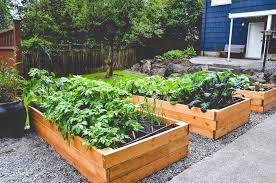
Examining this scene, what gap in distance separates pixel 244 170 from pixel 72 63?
9.35 metres

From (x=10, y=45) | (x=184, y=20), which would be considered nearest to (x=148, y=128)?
(x=10, y=45)

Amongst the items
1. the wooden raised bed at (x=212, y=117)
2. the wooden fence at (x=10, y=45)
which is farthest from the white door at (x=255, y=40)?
the wooden fence at (x=10, y=45)

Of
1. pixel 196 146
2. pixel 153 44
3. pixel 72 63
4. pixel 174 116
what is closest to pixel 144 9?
pixel 72 63

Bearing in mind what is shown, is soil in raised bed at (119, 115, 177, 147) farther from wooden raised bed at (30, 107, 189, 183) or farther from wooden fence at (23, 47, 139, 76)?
wooden fence at (23, 47, 139, 76)

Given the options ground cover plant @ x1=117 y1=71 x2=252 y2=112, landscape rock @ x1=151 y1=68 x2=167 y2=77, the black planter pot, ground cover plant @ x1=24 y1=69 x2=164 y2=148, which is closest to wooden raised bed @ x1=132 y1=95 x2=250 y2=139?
ground cover plant @ x1=117 y1=71 x2=252 y2=112

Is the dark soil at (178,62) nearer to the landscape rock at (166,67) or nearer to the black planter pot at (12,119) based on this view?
the landscape rock at (166,67)

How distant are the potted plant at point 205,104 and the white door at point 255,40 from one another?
28.0 feet

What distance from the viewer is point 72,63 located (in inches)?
437

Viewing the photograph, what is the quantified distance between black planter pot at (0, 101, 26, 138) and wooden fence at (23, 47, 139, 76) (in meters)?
5.55

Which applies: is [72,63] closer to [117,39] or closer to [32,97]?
[117,39]

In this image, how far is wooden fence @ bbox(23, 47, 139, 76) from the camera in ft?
31.3

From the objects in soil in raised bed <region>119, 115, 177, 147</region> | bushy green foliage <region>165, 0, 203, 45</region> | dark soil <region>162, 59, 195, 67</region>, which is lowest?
soil in raised bed <region>119, 115, 177, 147</region>

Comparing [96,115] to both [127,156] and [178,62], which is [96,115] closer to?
[127,156]

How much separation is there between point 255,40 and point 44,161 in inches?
464
